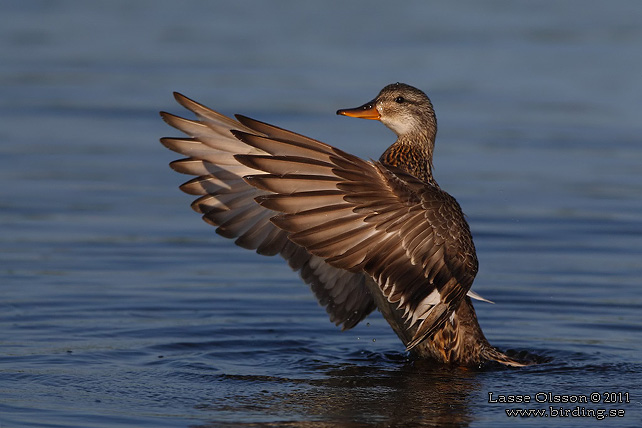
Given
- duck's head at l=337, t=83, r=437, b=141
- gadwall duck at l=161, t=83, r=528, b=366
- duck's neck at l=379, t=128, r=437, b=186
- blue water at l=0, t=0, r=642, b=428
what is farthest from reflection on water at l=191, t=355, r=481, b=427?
duck's head at l=337, t=83, r=437, b=141

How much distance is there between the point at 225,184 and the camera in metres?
7.20

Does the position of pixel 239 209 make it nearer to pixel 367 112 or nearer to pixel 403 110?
pixel 367 112

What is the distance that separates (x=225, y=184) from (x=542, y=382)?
2.20 metres

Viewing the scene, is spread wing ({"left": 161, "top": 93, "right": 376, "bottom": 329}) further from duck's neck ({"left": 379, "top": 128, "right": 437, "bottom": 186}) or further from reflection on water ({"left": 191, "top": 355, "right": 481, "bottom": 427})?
duck's neck ({"left": 379, "top": 128, "right": 437, "bottom": 186})

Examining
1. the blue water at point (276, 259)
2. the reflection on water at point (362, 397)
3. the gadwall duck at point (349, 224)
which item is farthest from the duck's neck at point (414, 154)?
the reflection on water at point (362, 397)

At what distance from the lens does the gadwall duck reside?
5859 millimetres

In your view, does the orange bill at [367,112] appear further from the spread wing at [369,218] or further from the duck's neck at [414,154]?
the spread wing at [369,218]

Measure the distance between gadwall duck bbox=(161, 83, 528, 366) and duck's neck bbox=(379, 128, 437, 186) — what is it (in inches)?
1.0

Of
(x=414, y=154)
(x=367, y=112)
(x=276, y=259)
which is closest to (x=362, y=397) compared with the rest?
(x=414, y=154)

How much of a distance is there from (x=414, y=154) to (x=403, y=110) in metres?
0.35

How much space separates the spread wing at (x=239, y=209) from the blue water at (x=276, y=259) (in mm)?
345

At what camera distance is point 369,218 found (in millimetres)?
6012

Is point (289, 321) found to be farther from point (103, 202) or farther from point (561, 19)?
point (561, 19)

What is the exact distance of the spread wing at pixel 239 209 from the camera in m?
6.85
